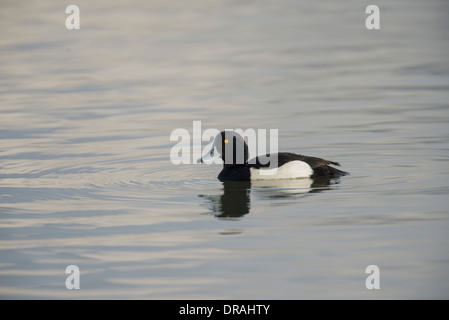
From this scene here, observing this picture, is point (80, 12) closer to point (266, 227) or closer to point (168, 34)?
point (168, 34)

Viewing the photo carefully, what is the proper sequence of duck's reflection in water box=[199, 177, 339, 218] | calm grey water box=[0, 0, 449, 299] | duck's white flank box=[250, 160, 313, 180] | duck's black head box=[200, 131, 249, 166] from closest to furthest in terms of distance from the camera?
1. calm grey water box=[0, 0, 449, 299]
2. duck's reflection in water box=[199, 177, 339, 218]
3. duck's white flank box=[250, 160, 313, 180]
4. duck's black head box=[200, 131, 249, 166]

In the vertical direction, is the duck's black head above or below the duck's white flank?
above

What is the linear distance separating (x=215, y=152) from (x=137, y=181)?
1.25 m

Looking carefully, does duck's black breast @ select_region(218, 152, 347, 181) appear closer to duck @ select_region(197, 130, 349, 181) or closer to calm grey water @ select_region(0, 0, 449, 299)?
duck @ select_region(197, 130, 349, 181)

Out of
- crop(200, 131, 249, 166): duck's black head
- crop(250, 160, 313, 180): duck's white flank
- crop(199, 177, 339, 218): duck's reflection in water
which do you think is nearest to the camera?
crop(199, 177, 339, 218): duck's reflection in water

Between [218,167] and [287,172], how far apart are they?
1546 millimetres

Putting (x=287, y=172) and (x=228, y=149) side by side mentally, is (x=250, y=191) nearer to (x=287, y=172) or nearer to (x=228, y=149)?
(x=287, y=172)

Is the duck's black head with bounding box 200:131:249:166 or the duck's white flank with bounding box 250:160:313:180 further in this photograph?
the duck's black head with bounding box 200:131:249:166

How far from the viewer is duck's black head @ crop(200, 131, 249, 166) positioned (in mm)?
12000

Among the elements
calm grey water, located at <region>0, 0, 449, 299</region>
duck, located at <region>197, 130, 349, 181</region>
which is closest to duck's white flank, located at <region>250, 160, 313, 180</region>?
duck, located at <region>197, 130, 349, 181</region>

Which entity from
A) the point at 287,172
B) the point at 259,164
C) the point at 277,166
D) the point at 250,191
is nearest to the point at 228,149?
the point at 259,164

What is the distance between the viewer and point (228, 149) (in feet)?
39.4

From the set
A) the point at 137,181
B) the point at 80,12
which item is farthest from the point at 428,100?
the point at 80,12

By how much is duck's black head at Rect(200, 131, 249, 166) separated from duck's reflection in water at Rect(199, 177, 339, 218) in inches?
19.2
